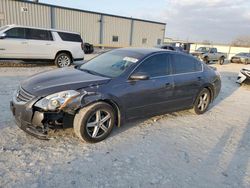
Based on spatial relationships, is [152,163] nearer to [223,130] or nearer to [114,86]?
[114,86]

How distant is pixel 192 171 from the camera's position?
3.12 meters

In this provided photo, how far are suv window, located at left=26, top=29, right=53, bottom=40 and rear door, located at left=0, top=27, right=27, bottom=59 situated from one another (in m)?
0.25

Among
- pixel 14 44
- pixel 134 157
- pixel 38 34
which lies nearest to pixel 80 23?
pixel 38 34

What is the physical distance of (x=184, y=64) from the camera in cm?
503

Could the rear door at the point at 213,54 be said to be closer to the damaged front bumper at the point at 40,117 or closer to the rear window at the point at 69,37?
the rear window at the point at 69,37

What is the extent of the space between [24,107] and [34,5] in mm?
19019

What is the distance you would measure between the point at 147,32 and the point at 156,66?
2582cm

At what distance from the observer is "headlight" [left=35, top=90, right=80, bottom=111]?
128 inches

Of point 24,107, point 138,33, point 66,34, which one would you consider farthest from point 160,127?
point 138,33

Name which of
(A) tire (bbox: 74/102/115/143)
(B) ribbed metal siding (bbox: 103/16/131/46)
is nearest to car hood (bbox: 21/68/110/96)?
(A) tire (bbox: 74/102/115/143)

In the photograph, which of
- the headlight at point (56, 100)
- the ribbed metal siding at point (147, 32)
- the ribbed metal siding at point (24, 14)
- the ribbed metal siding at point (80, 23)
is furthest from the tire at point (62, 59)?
the ribbed metal siding at point (147, 32)

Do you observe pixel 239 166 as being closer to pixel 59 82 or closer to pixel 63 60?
pixel 59 82

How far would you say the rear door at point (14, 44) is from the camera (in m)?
9.39

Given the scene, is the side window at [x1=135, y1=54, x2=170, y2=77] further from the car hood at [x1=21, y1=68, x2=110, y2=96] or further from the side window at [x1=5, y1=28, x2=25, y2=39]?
the side window at [x1=5, y1=28, x2=25, y2=39]
